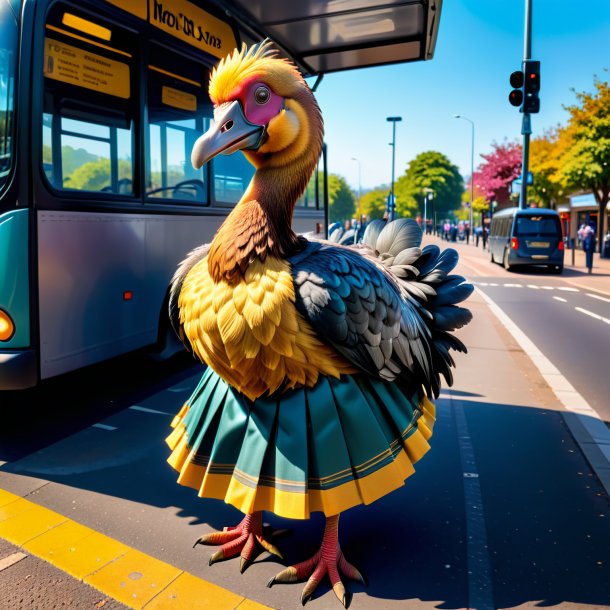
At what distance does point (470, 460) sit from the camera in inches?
156

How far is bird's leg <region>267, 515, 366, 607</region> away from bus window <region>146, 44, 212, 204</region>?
3600 millimetres

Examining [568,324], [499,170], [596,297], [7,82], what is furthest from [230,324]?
[499,170]

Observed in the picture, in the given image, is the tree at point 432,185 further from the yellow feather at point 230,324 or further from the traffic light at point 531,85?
the yellow feather at point 230,324

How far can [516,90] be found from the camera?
14.2m

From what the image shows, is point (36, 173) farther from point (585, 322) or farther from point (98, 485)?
point (585, 322)

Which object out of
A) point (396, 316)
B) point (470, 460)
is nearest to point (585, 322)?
point (470, 460)

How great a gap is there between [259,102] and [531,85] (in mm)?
14247

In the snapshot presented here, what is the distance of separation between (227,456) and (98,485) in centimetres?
134

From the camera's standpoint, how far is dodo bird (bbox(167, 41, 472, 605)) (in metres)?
2.29

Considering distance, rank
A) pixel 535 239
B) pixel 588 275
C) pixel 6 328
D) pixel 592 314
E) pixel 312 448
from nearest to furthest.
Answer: pixel 312 448, pixel 6 328, pixel 592 314, pixel 588 275, pixel 535 239

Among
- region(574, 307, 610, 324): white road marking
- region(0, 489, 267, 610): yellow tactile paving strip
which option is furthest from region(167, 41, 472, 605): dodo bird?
region(574, 307, 610, 324): white road marking

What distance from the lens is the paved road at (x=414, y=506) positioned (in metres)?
2.55

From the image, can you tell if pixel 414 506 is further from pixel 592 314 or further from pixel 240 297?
pixel 592 314

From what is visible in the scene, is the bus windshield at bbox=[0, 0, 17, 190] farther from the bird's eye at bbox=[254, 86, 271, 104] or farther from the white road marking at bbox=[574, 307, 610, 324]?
the white road marking at bbox=[574, 307, 610, 324]
